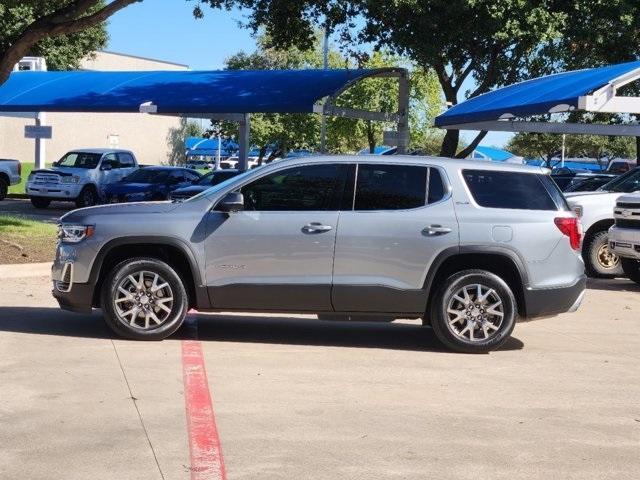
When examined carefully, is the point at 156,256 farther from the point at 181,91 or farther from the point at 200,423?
the point at 181,91

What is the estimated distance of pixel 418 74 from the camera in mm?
51719

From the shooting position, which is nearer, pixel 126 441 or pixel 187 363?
pixel 126 441

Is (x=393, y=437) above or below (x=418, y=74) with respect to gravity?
below

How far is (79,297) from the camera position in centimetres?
941

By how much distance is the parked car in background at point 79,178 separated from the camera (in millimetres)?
29500

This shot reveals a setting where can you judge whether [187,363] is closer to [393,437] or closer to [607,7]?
[393,437]

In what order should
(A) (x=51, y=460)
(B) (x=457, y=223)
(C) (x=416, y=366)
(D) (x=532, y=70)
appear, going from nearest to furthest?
1. (A) (x=51, y=460)
2. (C) (x=416, y=366)
3. (B) (x=457, y=223)
4. (D) (x=532, y=70)

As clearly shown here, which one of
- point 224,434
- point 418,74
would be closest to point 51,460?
point 224,434

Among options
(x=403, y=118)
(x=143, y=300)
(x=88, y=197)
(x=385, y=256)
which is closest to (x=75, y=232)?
(x=143, y=300)

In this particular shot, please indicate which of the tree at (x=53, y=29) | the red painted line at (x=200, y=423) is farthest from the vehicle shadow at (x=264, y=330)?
the tree at (x=53, y=29)

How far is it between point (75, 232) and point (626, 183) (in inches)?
406

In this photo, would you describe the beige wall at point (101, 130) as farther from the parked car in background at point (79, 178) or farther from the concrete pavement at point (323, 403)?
the concrete pavement at point (323, 403)

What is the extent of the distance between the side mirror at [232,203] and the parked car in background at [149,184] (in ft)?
60.8

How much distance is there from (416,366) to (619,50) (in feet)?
76.4
